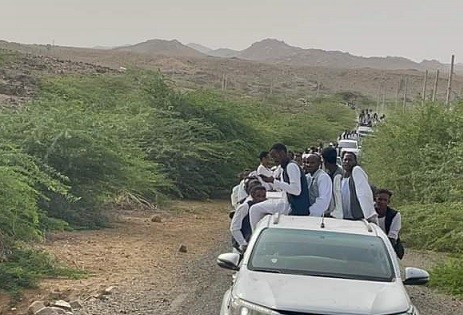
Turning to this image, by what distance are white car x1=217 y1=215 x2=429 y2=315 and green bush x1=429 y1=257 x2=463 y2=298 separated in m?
4.94

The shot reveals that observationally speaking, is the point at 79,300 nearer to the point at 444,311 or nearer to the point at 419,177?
the point at 444,311

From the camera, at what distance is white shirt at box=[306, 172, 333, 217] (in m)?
→ 10.5

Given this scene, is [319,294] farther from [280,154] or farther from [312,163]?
[280,154]

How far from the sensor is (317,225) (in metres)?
8.55

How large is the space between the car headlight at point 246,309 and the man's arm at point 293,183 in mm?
3680

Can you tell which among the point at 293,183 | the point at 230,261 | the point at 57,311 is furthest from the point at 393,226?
the point at 57,311

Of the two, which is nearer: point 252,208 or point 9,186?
point 252,208

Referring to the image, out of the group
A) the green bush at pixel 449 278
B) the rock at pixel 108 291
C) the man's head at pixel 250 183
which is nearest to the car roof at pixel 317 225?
the man's head at pixel 250 183

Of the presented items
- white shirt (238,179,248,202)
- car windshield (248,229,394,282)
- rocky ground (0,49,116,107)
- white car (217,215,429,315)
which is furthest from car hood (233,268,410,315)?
rocky ground (0,49,116,107)

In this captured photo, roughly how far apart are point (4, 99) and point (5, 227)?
22.4m

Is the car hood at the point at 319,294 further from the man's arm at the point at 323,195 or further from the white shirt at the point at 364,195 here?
the man's arm at the point at 323,195

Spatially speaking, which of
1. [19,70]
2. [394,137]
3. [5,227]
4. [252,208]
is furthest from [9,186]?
[19,70]

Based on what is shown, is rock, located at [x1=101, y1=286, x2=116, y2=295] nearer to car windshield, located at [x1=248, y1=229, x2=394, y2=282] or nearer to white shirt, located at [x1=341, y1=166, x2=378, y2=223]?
white shirt, located at [x1=341, y1=166, x2=378, y2=223]

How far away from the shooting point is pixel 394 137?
2506 cm
